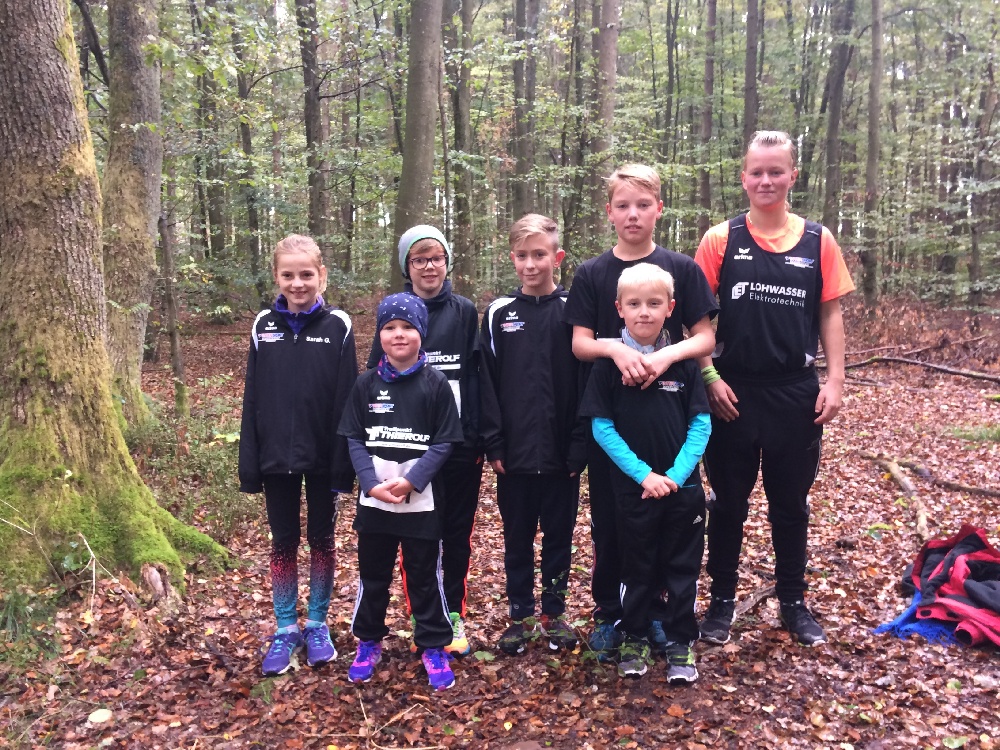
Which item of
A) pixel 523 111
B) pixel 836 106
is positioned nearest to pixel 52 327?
pixel 523 111

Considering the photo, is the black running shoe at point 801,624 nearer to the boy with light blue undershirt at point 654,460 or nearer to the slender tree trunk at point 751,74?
the boy with light blue undershirt at point 654,460

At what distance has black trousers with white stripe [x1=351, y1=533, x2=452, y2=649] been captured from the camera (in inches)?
138

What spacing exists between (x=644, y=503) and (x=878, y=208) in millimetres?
17839

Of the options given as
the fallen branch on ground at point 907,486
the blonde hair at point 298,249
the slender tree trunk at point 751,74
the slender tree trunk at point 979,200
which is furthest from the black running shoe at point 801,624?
the slender tree trunk at point 751,74

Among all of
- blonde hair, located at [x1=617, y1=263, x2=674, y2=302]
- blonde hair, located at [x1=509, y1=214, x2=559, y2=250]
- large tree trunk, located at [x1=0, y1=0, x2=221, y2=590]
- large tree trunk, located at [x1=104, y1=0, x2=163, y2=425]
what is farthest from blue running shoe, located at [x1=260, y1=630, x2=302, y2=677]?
large tree trunk, located at [x1=104, y1=0, x2=163, y2=425]

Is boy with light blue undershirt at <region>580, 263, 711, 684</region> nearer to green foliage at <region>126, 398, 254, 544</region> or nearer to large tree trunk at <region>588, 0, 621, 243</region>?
green foliage at <region>126, 398, 254, 544</region>

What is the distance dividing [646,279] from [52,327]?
12.0 ft

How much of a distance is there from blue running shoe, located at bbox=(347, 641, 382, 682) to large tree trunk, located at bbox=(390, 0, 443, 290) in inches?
203

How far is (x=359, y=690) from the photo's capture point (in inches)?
137

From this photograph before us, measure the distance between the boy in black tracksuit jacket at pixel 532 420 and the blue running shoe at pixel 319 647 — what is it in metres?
0.98

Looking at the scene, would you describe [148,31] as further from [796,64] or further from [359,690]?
[796,64]

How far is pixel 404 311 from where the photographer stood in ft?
11.1

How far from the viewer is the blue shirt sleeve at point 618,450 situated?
3.26 m

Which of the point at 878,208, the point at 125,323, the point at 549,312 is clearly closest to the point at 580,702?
the point at 549,312
